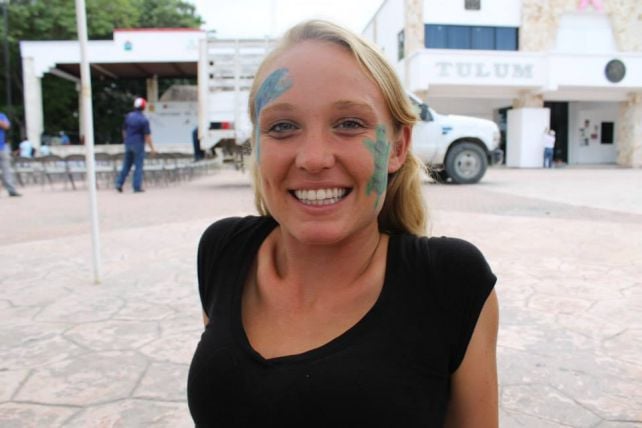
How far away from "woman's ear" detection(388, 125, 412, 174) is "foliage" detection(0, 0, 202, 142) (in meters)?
28.3

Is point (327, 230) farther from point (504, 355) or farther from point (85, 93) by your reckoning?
point (85, 93)

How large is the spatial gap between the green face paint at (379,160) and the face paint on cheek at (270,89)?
0.73 feet

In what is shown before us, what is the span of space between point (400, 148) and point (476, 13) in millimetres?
23611

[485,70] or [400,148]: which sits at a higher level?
[485,70]

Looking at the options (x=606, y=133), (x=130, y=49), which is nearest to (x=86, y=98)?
(x=130, y=49)

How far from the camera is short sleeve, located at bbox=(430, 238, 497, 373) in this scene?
1.16 m

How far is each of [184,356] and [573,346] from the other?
6.53ft

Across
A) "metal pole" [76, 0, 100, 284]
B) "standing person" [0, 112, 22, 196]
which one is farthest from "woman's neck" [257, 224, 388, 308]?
"standing person" [0, 112, 22, 196]

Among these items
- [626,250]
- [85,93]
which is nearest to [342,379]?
[85,93]

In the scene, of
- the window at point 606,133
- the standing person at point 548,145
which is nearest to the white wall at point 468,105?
the standing person at point 548,145

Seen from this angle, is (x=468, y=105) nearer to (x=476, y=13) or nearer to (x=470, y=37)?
(x=470, y=37)

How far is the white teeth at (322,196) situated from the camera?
1209mm

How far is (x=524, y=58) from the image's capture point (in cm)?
2169

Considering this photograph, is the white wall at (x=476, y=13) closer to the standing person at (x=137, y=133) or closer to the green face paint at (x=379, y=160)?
the standing person at (x=137, y=133)
